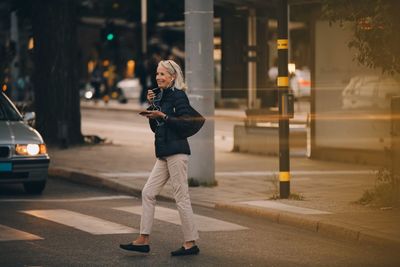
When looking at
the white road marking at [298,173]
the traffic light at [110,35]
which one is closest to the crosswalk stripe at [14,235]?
the white road marking at [298,173]

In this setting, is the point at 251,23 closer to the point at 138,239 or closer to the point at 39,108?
the point at 39,108

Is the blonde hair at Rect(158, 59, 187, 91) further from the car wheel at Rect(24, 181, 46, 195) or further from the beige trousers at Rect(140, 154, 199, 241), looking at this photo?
the car wheel at Rect(24, 181, 46, 195)

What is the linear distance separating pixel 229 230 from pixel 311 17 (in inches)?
390

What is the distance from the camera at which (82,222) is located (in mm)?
13016

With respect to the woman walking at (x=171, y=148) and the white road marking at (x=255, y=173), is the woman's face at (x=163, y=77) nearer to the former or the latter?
the woman walking at (x=171, y=148)

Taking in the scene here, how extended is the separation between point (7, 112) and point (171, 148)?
Answer: 6577 mm

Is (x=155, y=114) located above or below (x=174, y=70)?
below

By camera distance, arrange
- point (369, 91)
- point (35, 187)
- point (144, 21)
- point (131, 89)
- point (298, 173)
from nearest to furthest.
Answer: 1. point (35, 187)
2. point (298, 173)
3. point (369, 91)
4. point (144, 21)
5. point (131, 89)

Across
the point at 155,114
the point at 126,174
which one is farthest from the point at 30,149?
the point at 155,114

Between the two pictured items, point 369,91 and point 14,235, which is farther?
point 369,91

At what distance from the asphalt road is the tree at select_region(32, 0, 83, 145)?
9569 millimetres

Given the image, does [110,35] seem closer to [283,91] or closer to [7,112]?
[7,112]

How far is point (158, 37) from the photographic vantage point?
60375mm

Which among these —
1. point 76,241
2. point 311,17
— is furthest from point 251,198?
point 311,17
